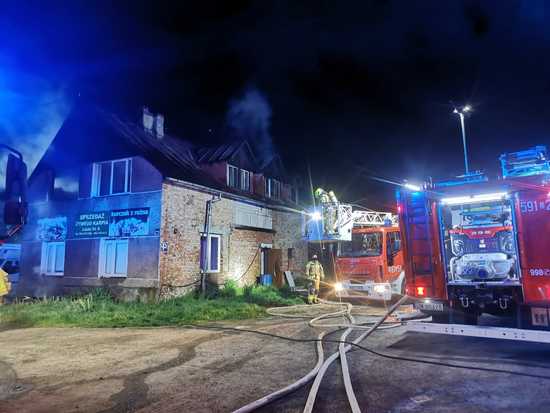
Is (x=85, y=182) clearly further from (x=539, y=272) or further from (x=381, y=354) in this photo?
(x=539, y=272)

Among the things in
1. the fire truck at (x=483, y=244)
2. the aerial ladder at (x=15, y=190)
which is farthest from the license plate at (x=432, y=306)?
the aerial ladder at (x=15, y=190)

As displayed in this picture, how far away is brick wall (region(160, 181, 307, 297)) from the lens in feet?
45.4

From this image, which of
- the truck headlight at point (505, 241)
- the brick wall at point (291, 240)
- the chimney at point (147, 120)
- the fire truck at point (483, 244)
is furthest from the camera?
the brick wall at point (291, 240)

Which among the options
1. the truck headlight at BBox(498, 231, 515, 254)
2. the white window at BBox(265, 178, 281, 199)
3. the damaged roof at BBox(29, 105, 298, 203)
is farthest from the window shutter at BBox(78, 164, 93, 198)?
the truck headlight at BBox(498, 231, 515, 254)

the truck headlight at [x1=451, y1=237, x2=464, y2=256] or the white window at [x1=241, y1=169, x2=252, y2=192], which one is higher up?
the white window at [x1=241, y1=169, x2=252, y2=192]

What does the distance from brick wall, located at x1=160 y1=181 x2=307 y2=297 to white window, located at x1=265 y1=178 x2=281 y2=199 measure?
1.57m

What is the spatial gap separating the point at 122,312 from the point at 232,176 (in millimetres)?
8815

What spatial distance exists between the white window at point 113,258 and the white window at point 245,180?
21.8 ft

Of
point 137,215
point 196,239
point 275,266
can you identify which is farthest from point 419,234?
point 275,266

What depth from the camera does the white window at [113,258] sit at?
1424 cm

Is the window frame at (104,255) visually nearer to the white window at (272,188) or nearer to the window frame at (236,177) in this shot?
the window frame at (236,177)

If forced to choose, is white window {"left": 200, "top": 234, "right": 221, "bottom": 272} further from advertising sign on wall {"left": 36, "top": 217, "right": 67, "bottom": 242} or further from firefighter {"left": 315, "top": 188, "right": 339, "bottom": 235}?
advertising sign on wall {"left": 36, "top": 217, "right": 67, "bottom": 242}

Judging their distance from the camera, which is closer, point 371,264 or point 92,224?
point 371,264

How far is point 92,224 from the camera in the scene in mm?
15039
